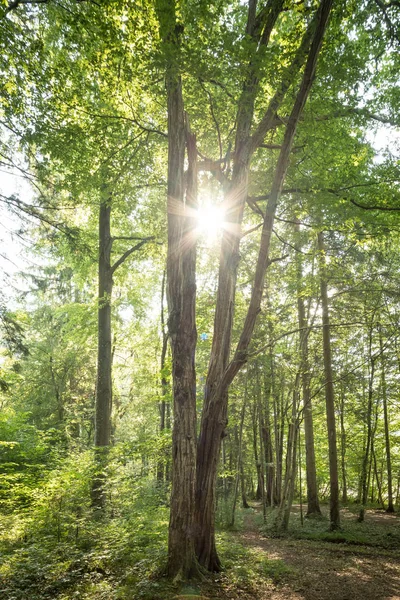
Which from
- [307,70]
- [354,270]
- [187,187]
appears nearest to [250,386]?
[354,270]

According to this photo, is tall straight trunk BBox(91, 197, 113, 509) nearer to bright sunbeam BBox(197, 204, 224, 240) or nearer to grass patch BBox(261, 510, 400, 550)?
bright sunbeam BBox(197, 204, 224, 240)

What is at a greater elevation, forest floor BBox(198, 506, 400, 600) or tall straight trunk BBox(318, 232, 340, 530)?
tall straight trunk BBox(318, 232, 340, 530)

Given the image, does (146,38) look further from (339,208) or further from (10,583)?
(10,583)

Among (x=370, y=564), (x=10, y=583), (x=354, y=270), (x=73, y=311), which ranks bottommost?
(x=370, y=564)

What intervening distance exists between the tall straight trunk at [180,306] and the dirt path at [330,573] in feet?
2.92

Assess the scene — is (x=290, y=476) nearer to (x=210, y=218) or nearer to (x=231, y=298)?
(x=231, y=298)

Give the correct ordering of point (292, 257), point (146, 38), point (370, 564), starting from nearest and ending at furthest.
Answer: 1. point (146, 38)
2. point (370, 564)
3. point (292, 257)

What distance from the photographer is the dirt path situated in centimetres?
489

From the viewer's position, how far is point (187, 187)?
619 cm

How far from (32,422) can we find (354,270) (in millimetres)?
14660

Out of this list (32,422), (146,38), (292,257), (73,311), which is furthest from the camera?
(32,422)

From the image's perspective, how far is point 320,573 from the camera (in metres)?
5.96

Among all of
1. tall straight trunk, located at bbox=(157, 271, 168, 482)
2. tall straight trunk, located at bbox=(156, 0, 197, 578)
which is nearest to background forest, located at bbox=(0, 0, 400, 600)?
tall straight trunk, located at bbox=(156, 0, 197, 578)

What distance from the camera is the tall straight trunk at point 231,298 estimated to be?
15.9 ft
